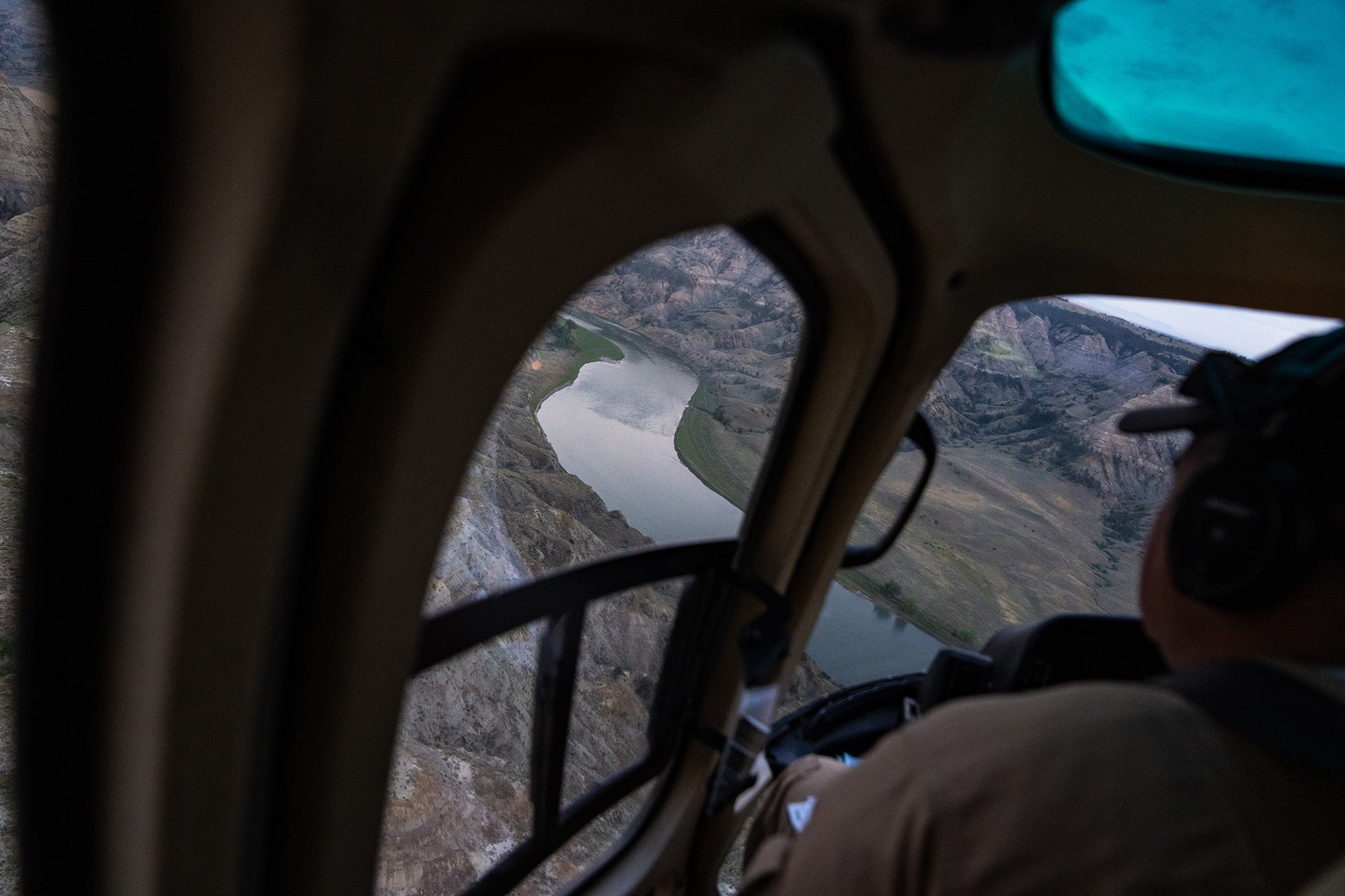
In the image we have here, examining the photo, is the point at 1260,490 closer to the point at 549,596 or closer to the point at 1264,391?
the point at 1264,391

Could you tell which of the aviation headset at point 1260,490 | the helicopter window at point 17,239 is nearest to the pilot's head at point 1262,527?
the aviation headset at point 1260,490

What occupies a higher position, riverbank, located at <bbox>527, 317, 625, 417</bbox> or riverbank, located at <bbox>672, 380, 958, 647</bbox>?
riverbank, located at <bbox>527, 317, 625, 417</bbox>

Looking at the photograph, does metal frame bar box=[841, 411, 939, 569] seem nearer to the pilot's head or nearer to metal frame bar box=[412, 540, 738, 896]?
metal frame bar box=[412, 540, 738, 896]

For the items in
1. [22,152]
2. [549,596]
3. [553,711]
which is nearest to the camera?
[22,152]

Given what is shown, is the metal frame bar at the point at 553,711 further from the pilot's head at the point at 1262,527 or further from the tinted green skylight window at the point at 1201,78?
the tinted green skylight window at the point at 1201,78

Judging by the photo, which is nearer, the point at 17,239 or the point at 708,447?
the point at 17,239

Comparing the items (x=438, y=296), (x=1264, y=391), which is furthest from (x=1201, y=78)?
(x=438, y=296)

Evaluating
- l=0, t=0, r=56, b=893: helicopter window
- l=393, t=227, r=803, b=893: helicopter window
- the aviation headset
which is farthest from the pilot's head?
l=0, t=0, r=56, b=893: helicopter window
